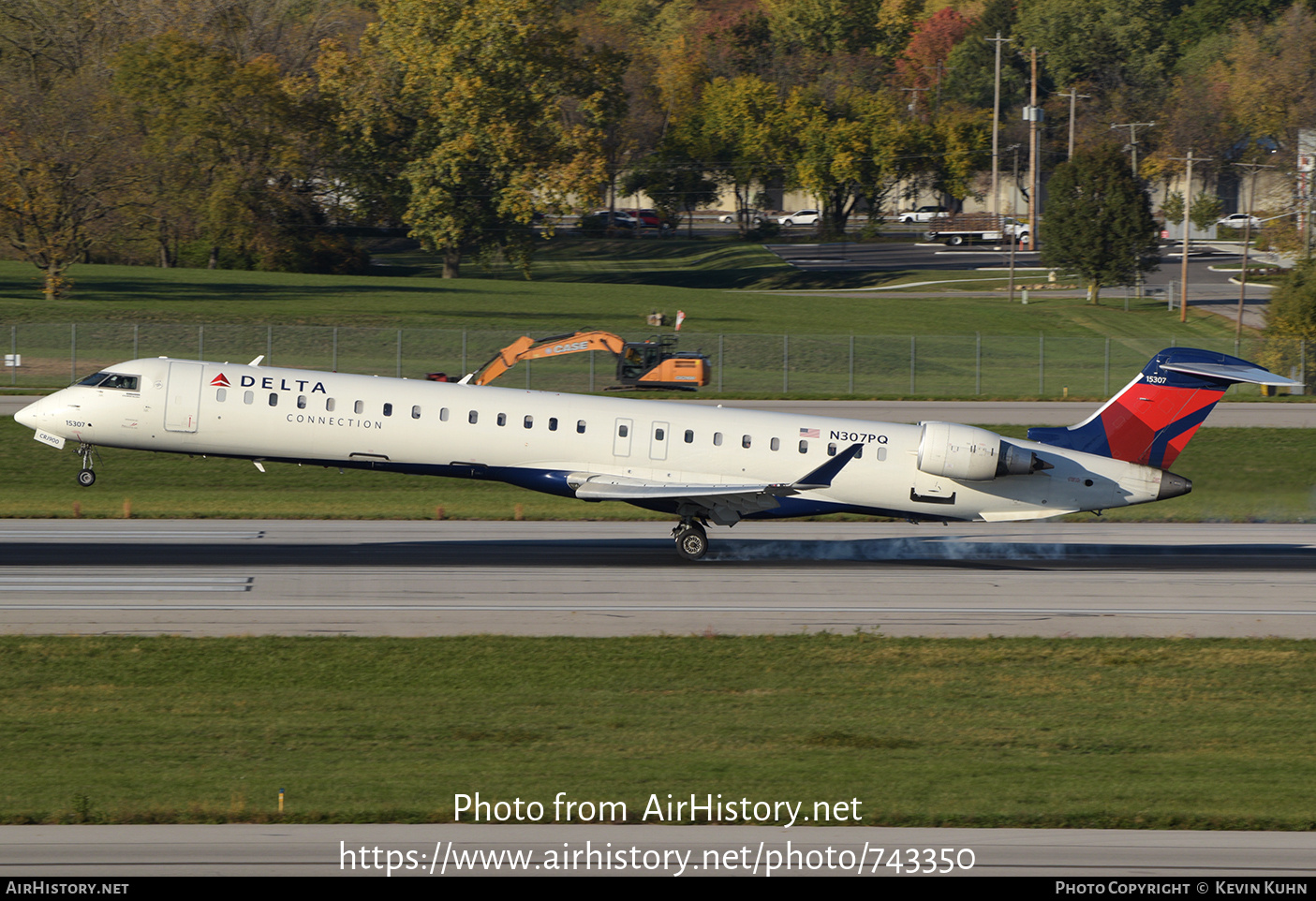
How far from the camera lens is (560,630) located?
2319 cm

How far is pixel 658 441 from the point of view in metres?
28.9

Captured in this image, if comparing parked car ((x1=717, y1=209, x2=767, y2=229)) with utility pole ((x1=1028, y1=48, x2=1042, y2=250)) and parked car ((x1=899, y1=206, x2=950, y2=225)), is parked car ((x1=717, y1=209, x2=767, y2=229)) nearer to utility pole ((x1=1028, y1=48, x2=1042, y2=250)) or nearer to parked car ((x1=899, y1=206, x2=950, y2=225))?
parked car ((x1=899, y1=206, x2=950, y2=225))

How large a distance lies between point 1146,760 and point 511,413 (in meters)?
15.0

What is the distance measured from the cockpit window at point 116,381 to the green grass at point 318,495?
7.44 meters

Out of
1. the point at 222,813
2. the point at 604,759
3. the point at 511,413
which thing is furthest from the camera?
the point at 511,413

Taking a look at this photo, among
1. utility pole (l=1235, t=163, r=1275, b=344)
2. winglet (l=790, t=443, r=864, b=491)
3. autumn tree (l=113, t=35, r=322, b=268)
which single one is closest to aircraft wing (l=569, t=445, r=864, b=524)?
winglet (l=790, t=443, r=864, b=491)

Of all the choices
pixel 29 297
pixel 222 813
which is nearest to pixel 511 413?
pixel 222 813

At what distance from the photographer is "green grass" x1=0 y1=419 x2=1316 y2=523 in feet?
122

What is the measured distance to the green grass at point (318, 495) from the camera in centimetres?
3709

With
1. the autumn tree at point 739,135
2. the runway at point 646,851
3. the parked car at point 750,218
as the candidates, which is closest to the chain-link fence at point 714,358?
the runway at point 646,851

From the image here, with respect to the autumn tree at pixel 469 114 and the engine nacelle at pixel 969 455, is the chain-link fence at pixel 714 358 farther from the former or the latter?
the autumn tree at pixel 469 114

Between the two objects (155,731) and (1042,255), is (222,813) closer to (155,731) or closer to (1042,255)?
(155,731)

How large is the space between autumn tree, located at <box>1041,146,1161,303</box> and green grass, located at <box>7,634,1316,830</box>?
247ft

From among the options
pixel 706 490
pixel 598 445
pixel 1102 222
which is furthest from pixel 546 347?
pixel 1102 222
